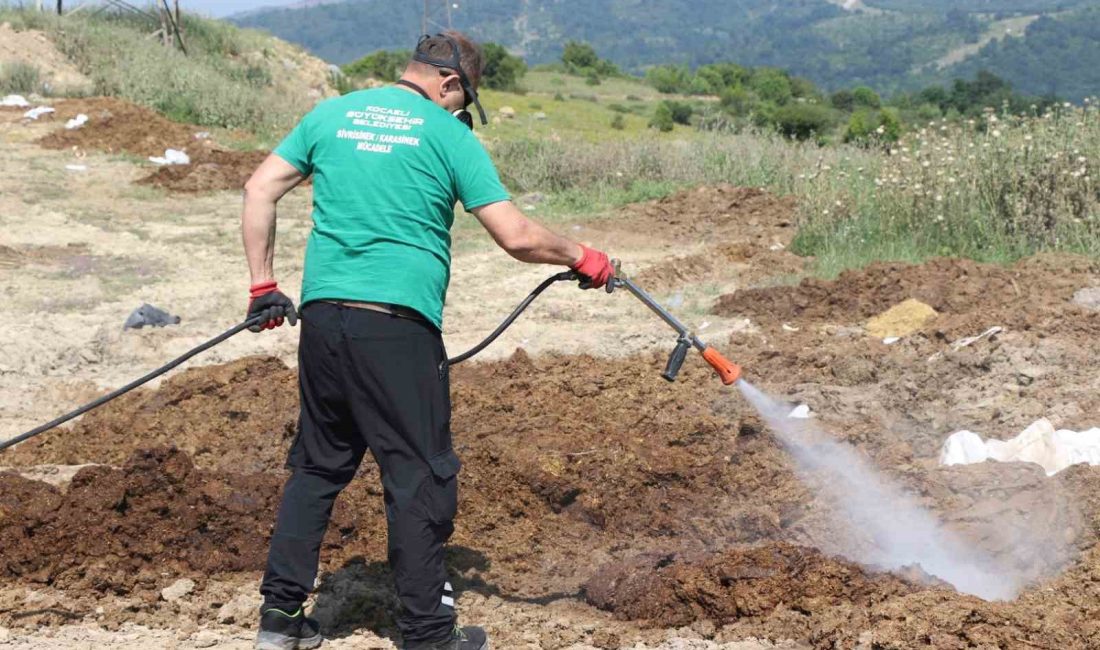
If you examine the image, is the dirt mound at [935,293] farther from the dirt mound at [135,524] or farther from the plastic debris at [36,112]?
the plastic debris at [36,112]

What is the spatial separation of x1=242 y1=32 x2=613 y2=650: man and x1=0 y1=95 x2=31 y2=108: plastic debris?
17034 mm

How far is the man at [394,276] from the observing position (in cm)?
372

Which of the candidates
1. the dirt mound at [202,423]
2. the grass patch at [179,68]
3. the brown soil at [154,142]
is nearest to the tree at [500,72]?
the grass patch at [179,68]

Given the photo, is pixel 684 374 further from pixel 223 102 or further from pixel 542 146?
pixel 223 102

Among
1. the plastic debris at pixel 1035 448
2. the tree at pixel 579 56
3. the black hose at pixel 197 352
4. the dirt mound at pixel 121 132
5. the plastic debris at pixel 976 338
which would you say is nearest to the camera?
the black hose at pixel 197 352

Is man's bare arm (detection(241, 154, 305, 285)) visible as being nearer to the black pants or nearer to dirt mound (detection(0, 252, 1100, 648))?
the black pants

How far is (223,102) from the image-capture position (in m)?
19.7

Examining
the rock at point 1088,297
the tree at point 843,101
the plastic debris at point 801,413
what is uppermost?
the rock at point 1088,297

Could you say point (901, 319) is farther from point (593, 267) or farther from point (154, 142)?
point (154, 142)

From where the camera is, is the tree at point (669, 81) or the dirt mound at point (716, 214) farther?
the tree at point (669, 81)

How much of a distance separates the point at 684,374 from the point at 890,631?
3.63 m

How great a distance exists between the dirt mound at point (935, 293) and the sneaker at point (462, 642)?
4719 millimetres

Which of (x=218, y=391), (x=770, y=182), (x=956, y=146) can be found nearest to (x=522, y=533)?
(x=218, y=391)

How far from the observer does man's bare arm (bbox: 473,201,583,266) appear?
12.3 ft
